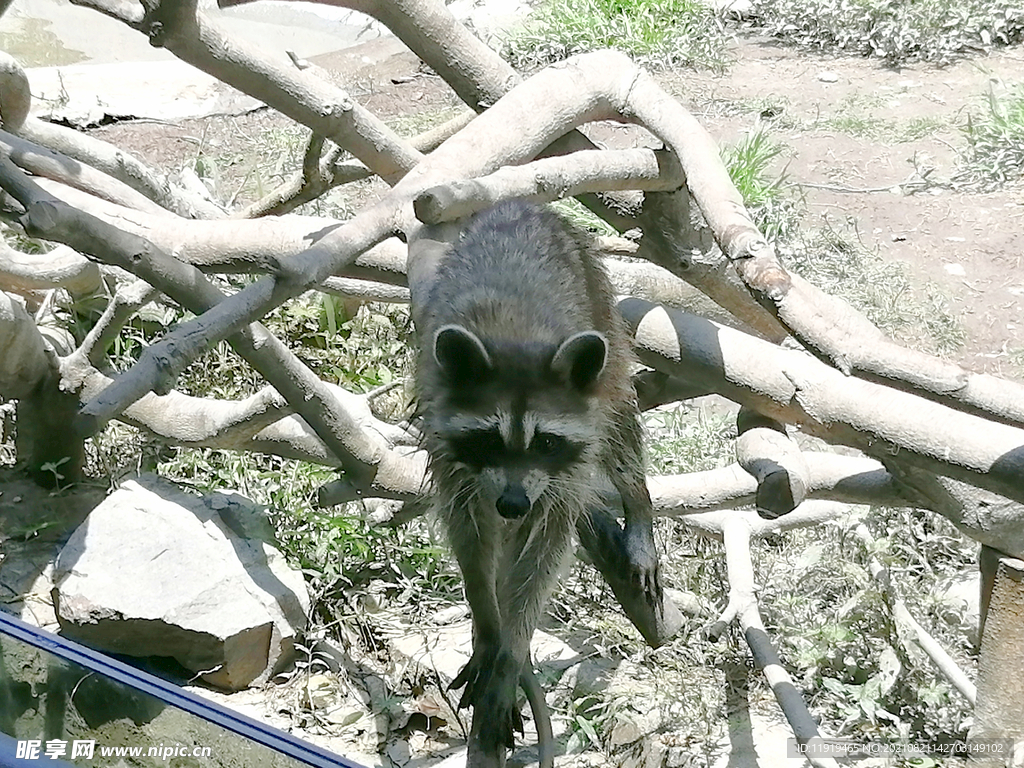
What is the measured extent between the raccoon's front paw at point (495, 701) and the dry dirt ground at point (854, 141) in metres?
4.36

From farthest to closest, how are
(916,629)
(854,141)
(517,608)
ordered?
(854,141) < (916,629) < (517,608)

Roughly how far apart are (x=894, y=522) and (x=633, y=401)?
208cm

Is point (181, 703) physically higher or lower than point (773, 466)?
lower

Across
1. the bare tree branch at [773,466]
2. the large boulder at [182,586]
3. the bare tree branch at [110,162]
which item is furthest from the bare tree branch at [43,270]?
the bare tree branch at [773,466]

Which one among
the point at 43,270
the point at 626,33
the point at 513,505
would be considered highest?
the point at 626,33

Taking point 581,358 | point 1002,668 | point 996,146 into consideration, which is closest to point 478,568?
point 581,358

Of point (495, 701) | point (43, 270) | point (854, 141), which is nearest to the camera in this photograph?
point (495, 701)

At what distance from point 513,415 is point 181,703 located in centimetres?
118

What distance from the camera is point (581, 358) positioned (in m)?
3.08

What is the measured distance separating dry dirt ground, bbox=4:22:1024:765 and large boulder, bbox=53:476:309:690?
3.15m

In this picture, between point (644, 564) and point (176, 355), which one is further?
point (644, 564)

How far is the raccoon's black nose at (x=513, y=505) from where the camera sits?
294 centimetres

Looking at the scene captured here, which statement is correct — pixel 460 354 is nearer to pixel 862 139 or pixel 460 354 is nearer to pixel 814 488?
pixel 814 488

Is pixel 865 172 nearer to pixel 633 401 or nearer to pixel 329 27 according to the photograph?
pixel 633 401
